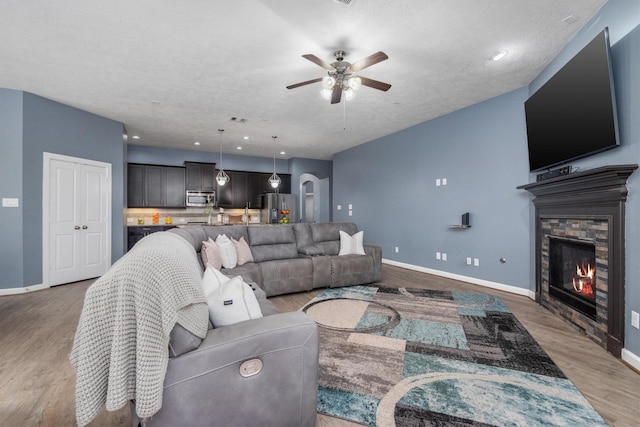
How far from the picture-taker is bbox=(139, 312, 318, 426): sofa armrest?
1.19m

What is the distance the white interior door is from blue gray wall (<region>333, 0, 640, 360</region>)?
542 centimetres

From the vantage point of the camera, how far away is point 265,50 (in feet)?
10.3

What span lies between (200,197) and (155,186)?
1.10 m

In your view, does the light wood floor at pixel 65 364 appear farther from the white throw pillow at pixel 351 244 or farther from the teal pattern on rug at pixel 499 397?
the white throw pillow at pixel 351 244

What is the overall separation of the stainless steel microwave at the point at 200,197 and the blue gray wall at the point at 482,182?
13.8 feet

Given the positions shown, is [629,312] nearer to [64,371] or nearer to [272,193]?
[64,371]

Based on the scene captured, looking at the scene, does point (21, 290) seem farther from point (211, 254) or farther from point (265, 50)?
point (265, 50)

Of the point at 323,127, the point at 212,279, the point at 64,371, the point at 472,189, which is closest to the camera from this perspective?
the point at 212,279

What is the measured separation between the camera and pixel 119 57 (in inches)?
129

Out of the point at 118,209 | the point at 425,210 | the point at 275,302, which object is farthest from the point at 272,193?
the point at 275,302

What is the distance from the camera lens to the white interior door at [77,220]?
184 inches

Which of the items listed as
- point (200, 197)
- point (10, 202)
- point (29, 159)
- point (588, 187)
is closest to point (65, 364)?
point (10, 202)

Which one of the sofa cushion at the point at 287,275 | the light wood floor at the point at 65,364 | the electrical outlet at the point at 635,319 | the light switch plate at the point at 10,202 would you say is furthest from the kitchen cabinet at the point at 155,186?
the electrical outlet at the point at 635,319

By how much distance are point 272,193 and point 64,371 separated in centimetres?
681
